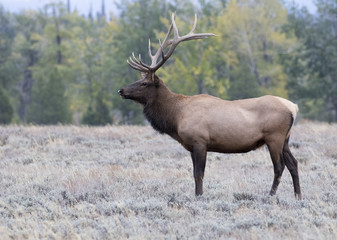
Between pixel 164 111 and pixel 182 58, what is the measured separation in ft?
89.5

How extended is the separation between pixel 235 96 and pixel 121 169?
2220 centimetres

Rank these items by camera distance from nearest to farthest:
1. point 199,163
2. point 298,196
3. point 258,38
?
point 298,196, point 199,163, point 258,38

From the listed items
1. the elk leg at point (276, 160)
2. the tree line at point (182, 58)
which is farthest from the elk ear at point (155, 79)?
the tree line at point (182, 58)

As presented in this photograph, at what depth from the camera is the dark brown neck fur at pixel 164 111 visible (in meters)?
8.13

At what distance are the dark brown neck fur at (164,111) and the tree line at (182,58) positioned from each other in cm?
2136

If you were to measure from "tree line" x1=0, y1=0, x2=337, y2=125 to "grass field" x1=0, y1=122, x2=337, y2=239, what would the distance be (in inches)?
702

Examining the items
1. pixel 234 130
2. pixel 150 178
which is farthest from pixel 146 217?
pixel 150 178

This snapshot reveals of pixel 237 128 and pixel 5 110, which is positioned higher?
pixel 237 128

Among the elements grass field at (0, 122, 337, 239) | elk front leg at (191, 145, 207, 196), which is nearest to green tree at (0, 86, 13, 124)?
grass field at (0, 122, 337, 239)

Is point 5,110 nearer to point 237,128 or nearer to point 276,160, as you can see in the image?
point 237,128

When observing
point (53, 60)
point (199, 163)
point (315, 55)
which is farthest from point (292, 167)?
point (53, 60)

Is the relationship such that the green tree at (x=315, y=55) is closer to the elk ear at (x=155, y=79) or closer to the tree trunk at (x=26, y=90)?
the tree trunk at (x=26, y=90)

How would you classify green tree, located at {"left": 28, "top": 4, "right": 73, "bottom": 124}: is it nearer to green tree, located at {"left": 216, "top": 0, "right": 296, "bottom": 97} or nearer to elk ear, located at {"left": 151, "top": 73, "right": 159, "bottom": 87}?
green tree, located at {"left": 216, "top": 0, "right": 296, "bottom": 97}

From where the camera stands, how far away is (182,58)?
35188 mm
